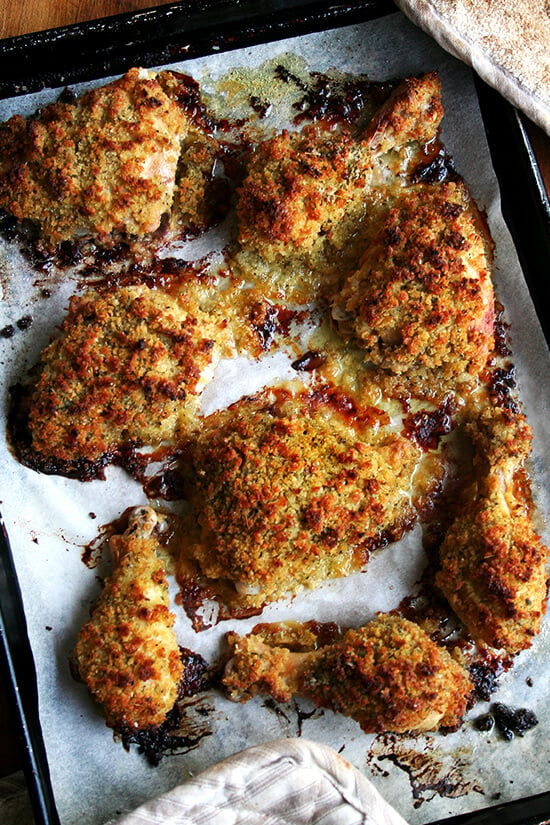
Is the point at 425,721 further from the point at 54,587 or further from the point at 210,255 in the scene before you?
the point at 210,255

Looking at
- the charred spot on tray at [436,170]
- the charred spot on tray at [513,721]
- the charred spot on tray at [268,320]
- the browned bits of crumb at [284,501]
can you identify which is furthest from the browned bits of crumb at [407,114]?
the charred spot on tray at [513,721]

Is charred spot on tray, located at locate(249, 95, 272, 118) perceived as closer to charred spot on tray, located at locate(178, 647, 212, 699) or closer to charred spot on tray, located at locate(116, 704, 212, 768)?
charred spot on tray, located at locate(178, 647, 212, 699)

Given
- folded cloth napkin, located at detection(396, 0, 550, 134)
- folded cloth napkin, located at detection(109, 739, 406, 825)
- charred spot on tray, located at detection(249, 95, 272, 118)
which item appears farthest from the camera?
charred spot on tray, located at detection(249, 95, 272, 118)

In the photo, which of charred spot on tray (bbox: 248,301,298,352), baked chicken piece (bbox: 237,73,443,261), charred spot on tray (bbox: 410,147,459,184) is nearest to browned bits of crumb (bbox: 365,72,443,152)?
baked chicken piece (bbox: 237,73,443,261)

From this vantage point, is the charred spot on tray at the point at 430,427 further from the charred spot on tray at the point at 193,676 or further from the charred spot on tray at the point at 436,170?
the charred spot on tray at the point at 193,676

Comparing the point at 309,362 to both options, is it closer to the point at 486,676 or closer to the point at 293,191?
the point at 293,191

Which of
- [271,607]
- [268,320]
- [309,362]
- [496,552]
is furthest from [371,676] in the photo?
[268,320]

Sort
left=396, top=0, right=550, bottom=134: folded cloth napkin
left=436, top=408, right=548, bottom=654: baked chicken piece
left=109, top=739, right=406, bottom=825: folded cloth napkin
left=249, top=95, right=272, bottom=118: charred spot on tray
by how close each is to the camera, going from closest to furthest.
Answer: left=109, top=739, right=406, bottom=825: folded cloth napkin
left=436, top=408, right=548, bottom=654: baked chicken piece
left=396, top=0, right=550, bottom=134: folded cloth napkin
left=249, top=95, right=272, bottom=118: charred spot on tray
